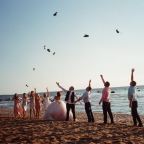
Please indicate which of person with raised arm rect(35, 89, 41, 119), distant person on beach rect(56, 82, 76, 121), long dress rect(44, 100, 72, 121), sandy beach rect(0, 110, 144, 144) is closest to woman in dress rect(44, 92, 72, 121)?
long dress rect(44, 100, 72, 121)

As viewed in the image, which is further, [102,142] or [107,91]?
[107,91]

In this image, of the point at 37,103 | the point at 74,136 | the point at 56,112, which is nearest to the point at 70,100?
the point at 56,112

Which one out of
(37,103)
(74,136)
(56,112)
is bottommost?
(74,136)

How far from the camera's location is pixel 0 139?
11102 millimetres

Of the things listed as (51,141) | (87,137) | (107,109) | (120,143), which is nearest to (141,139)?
(120,143)

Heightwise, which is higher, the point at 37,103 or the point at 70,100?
the point at 70,100

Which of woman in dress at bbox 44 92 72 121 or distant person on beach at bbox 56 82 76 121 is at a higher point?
distant person on beach at bbox 56 82 76 121

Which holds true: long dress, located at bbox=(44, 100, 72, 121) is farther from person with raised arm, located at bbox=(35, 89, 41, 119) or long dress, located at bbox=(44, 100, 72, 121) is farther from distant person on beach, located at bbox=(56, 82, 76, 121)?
person with raised arm, located at bbox=(35, 89, 41, 119)

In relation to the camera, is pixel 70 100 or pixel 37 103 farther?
pixel 37 103

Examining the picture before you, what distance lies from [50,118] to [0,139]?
7.48 metres

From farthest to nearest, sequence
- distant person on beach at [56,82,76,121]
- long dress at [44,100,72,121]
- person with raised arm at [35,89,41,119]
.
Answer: person with raised arm at [35,89,41,119] < long dress at [44,100,72,121] < distant person on beach at [56,82,76,121]

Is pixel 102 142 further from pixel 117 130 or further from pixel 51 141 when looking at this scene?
pixel 117 130

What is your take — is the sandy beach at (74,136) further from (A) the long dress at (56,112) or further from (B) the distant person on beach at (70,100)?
(A) the long dress at (56,112)

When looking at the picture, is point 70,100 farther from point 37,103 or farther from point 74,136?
point 74,136
